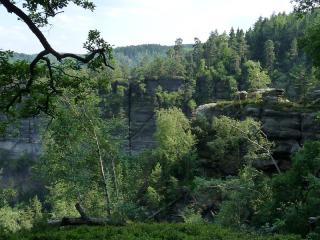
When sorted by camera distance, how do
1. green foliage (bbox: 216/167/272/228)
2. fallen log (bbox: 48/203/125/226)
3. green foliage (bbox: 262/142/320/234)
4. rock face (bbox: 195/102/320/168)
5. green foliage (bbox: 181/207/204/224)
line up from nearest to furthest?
1. fallen log (bbox: 48/203/125/226)
2. green foliage (bbox: 262/142/320/234)
3. green foliage (bbox: 181/207/204/224)
4. green foliage (bbox: 216/167/272/228)
5. rock face (bbox: 195/102/320/168)

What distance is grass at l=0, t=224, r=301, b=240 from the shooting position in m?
13.4

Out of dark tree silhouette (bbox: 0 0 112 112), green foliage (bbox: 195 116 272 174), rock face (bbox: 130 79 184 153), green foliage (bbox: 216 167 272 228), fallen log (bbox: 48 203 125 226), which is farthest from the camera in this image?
rock face (bbox: 130 79 184 153)

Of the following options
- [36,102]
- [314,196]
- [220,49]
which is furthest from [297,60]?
[36,102]

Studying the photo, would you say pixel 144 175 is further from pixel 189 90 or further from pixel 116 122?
pixel 189 90

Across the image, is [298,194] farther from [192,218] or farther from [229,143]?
[229,143]

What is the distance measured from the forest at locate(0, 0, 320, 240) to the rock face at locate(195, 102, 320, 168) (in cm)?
11

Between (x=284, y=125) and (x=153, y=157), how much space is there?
1626 cm

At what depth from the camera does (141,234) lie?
45.8 feet

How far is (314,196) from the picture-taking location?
21.4 m

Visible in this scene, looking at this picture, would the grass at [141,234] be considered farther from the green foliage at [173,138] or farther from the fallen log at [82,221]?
the green foliage at [173,138]

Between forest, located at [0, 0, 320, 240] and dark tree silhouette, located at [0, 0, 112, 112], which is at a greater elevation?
dark tree silhouette, located at [0, 0, 112, 112]

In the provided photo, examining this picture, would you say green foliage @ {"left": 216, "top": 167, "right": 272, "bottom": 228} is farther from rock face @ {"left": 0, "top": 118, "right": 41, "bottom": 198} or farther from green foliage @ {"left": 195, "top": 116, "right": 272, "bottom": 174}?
rock face @ {"left": 0, "top": 118, "right": 41, "bottom": 198}

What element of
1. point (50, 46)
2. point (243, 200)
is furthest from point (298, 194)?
point (50, 46)

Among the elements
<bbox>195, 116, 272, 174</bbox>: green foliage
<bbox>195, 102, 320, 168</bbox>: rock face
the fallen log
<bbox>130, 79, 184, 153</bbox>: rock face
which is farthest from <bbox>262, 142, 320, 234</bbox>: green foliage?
<bbox>130, 79, 184, 153</bbox>: rock face
